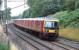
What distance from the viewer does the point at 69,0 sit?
45.1 m

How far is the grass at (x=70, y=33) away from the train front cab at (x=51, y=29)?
2341mm

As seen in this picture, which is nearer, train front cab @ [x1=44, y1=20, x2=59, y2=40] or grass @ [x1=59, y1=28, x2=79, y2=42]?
train front cab @ [x1=44, y1=20, x2=59, y2=40]

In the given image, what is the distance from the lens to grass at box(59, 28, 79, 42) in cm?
3381

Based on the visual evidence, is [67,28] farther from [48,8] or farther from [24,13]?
[24,13]

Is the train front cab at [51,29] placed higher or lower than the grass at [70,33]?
higher

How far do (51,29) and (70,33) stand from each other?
408 cm

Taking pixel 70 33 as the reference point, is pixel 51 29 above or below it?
above

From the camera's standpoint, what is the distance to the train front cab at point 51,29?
106 feet

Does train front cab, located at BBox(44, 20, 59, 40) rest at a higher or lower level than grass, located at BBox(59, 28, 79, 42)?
higher

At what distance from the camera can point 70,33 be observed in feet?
117

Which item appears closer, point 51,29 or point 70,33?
point 51,29

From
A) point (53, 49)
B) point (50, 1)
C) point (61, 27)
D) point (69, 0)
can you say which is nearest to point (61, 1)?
point (50, 1)

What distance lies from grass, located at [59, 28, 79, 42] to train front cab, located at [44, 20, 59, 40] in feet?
7.68

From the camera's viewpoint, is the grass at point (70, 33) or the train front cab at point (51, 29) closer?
the train front cab at point (51, 29)
